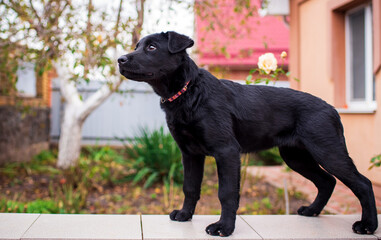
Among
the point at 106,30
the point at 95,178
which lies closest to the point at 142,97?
the point at 95,178

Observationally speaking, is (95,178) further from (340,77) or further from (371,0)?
(371,0)

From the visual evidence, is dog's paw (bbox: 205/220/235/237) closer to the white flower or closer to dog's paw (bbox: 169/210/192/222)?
dog's paw (bbox: 169/210/192/222)

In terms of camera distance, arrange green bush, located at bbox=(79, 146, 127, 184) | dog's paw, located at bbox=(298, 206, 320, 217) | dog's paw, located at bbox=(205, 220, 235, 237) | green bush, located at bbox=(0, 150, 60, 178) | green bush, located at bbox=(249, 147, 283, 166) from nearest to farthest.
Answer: dog's paw, located at bbox=(205, 220, 235, 237) → dog's paw, located at bbox=(298, 206, 320, 217) → green bush, located at bbox=(79, 146, 127, 184) → green bush, located at bbox=(0, 150, 60, 178) → green bush, located at bbox=(249, 147, 283, 166)

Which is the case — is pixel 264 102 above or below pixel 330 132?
above

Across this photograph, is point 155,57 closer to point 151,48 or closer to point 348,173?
point 151,48

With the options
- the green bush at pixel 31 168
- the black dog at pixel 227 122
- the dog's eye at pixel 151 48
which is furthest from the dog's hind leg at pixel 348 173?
the green bush at pixel 31 168

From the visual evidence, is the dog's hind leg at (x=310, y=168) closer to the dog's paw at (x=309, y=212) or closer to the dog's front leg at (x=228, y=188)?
the dog's paw at (x=309, y=212)

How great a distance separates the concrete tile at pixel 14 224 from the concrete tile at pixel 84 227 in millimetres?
54

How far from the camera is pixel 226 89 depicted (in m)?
3.06

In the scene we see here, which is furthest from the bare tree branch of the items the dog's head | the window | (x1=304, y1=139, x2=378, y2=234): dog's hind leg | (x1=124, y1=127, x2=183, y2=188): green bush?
the window

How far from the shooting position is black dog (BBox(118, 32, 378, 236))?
2785 millimetres

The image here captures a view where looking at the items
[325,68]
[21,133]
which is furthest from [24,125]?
[325,68]

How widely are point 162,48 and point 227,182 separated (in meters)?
1.07

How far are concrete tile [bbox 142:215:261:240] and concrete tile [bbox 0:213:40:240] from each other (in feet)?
2.96
